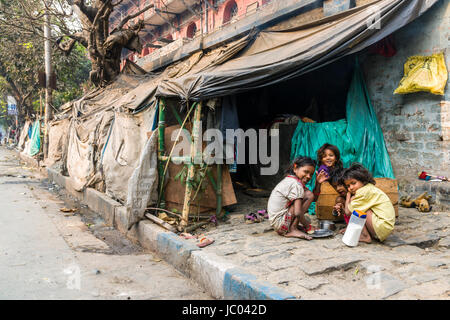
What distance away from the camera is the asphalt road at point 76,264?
3.32m

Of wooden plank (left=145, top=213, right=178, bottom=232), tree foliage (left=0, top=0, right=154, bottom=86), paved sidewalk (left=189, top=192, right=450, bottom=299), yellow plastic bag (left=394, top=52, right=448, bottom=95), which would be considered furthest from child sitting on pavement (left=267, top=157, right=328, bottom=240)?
tree foliage (left=0, top=0, right=154, bottom=86)

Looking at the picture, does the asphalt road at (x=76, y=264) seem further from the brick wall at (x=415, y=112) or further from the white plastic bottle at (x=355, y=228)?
the brick wall at (x=415, y=112)

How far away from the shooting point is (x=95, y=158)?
800 cm

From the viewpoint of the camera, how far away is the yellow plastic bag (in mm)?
4934

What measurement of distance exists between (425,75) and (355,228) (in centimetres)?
265

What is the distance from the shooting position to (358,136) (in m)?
5.76

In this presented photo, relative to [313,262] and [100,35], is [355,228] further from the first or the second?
[100,35]

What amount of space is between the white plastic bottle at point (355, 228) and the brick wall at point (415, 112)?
1.95 metres

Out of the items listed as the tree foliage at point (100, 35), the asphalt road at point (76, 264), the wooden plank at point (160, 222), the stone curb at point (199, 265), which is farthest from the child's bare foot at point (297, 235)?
the tree foliage at point (100, 35)

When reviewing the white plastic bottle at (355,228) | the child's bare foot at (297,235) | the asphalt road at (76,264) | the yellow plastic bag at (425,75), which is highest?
the yellow plastic bag at (425,75)

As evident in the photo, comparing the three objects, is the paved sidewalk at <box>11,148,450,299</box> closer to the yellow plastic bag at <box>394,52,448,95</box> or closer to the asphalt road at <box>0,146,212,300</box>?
the asphalt road at <box>0,146,212,300</box>

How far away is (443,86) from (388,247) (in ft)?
8.37

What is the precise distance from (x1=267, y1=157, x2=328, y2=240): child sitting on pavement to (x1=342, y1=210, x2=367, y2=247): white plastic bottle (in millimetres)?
459

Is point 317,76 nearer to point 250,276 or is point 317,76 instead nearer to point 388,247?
point 388,247
